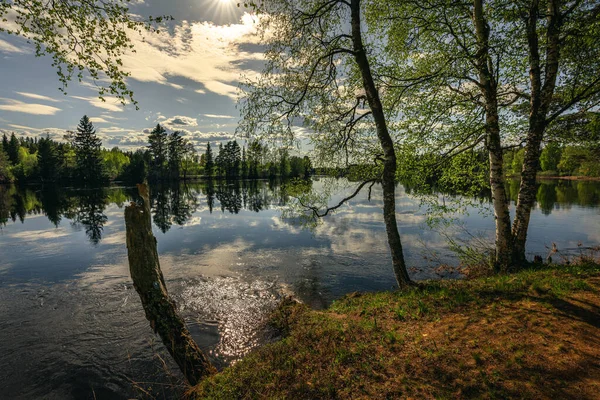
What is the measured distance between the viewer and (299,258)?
17.6 meters

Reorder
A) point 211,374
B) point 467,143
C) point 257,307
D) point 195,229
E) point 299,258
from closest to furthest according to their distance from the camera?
point 211,374 → point 467,143 → point 257,307 → point 299,258 → point 195,229

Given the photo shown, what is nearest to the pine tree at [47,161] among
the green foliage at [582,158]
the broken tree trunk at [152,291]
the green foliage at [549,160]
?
the broken tree trunk at [152,291]

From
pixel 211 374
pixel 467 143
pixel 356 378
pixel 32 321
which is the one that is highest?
pixel 467 143

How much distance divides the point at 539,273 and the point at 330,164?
761 cm

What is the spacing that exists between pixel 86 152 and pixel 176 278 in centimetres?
8935

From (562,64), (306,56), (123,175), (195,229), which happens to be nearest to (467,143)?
(562,64)

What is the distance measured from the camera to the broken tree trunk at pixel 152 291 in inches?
239

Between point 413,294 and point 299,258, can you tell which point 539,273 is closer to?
point 413,294

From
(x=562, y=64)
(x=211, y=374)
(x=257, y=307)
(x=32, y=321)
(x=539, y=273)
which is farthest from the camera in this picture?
(x=257, y=307)

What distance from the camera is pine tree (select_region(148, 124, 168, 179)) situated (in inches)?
3718

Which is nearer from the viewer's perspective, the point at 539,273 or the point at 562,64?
the point at 539,273

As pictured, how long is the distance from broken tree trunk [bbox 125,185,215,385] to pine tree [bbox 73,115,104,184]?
96.0m

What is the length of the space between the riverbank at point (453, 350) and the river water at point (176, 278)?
121 inches

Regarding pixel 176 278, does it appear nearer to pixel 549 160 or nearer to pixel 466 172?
pixel 466 172
